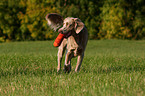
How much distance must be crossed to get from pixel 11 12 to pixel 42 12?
191 inches

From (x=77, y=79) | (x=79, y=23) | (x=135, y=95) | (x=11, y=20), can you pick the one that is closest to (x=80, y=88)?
(x=77, y=79)

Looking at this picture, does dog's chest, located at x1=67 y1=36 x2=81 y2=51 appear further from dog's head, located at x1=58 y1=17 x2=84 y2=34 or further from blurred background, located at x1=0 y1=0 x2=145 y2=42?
blurred background, located at x1=0 y1=0 x2=145 y2=42

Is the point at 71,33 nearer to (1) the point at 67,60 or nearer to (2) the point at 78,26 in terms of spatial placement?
(2) the point at 78,26

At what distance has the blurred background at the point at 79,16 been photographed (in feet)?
99.3

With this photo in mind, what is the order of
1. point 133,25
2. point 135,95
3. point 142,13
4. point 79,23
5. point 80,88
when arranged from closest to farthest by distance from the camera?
1. point 135,95
2. point 80,88
3. point 79,23
4. point 133,25
5. point 142,13

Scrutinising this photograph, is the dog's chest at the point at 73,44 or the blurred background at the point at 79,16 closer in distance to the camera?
the dog's chest at the point at 73,44

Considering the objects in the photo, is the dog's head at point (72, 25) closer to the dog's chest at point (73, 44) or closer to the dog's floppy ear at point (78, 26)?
the dog's floppy ear at point (78, 26)

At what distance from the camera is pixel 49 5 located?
3384 cm

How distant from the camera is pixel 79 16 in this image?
31906mm

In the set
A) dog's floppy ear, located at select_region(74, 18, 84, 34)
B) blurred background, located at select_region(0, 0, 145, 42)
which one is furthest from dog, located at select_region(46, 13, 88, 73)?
blurred background, located at select_region(0, 0, 145, 42)

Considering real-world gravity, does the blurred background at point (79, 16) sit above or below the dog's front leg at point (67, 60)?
below

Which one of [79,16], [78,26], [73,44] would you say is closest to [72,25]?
[78,26]

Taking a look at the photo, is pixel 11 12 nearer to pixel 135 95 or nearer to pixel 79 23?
pixel 79 23

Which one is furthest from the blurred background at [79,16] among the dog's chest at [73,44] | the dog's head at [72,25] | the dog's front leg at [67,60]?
the dog's head at [72,25]
